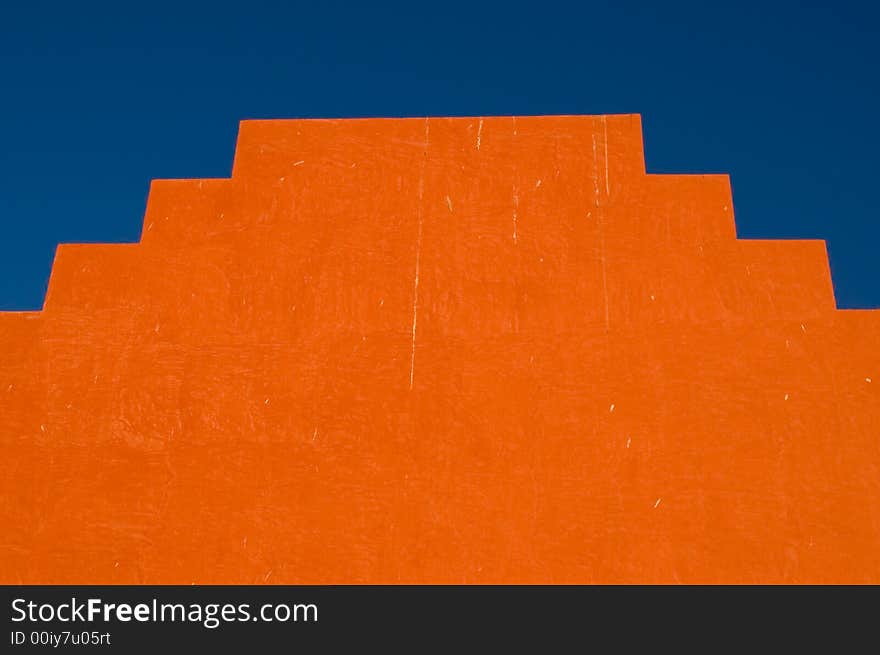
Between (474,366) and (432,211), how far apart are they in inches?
59.4

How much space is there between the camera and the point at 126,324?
8.29 metres
